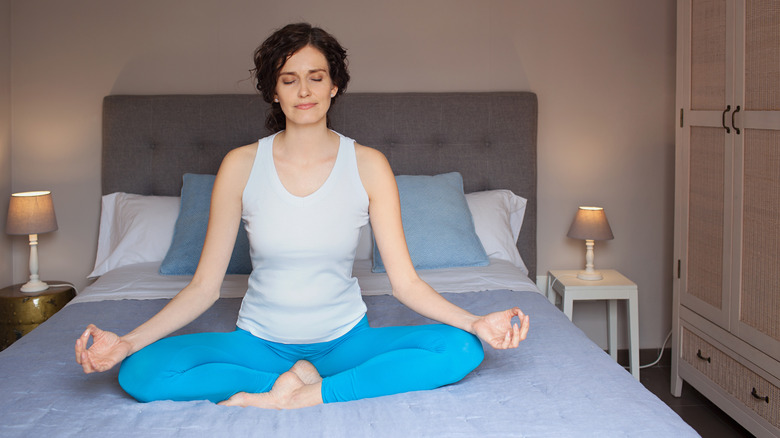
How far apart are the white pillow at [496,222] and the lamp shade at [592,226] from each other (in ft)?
0.96

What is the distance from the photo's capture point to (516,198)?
3.37 m

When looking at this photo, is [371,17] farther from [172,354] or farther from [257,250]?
[172,354]

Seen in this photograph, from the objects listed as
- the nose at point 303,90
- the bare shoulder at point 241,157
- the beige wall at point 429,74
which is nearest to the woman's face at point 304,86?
the nose at point 303,90

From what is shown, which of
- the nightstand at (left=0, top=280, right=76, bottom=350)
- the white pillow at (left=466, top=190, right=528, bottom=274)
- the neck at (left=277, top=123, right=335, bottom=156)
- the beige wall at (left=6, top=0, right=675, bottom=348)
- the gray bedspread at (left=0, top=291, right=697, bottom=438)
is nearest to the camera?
the gray bedspread at (left=0, top=291, right=697, bottom=438)

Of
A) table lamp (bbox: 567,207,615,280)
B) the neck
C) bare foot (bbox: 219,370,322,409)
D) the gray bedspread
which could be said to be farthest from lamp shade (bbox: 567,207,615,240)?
bare foot (bbox: 219,370,322,409)

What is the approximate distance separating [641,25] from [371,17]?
1313 millimetres

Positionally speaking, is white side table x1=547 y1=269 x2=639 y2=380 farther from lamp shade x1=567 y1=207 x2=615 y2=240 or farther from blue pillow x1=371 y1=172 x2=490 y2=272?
blue pillow x1=371 y1=172 x2=490 y2=272

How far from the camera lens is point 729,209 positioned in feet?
8.74

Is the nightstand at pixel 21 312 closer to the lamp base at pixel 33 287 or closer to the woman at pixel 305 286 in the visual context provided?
the lamp base at pixel 33 287

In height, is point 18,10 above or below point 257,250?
above

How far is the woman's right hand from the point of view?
4.75ft

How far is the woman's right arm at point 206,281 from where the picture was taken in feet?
4.96

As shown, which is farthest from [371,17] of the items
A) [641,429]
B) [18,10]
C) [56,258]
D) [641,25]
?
[641,429]

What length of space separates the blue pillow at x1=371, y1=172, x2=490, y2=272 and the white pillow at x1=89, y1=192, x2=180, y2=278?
932 millimetres
